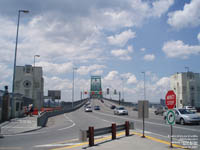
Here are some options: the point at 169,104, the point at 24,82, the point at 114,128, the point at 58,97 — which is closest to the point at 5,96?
the point at 114,128

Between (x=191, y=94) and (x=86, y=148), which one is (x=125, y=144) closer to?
(x=86, y=148)

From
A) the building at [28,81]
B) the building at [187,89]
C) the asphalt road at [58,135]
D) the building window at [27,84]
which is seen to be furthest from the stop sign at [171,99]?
the building at [187,89]

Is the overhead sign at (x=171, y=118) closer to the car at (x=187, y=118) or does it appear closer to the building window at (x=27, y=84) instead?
the car at (x=187, y=118)

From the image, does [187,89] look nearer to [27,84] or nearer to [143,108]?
[27,84]

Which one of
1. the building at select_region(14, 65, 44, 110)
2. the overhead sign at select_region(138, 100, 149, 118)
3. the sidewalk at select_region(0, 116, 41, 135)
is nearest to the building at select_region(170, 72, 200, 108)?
the building at select_region(14, 65, 44, 110)

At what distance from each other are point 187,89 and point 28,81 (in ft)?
176

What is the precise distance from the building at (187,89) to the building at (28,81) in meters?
46.0

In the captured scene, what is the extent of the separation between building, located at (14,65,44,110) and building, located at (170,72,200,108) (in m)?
46.0

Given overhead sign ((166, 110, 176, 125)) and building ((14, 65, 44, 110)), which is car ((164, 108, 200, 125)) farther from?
building ((14, 65, 44, 110))

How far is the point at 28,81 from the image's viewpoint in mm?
74438

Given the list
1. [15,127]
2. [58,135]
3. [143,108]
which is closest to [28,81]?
[15,127]

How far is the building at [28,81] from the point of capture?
240ft

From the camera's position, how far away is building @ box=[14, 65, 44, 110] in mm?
73125

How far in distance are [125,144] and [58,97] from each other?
5122cm
